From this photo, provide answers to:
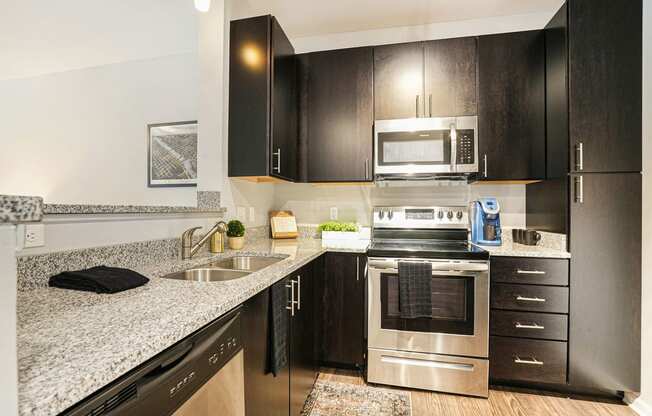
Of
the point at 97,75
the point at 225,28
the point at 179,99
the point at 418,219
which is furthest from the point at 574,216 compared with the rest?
the point at 97,75

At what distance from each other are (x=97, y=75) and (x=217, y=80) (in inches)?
63.9

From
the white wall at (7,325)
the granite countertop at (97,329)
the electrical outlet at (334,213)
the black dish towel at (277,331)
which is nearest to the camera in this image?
the white wall at (7,325)

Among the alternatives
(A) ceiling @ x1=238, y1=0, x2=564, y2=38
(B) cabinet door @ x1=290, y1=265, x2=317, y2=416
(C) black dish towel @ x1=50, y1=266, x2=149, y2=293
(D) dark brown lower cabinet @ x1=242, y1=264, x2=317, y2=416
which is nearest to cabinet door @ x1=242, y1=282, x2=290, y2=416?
(D) dark brown lower cabinet @ x1=242, y1=264, x2=317, y2=416

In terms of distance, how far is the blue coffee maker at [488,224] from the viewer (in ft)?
7.38

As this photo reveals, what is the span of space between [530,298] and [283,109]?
2115 millimetres

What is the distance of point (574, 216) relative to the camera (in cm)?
183

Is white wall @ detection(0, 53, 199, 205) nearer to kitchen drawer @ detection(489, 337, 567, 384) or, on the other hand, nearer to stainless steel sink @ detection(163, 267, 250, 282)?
stainless steel sink @ detection(163, 267, 250, 282)

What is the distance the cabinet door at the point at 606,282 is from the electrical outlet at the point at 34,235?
2.62 m

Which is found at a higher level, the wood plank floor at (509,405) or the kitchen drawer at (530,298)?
the kitchen drawer at (530,298)

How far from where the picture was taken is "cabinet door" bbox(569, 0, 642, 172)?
1.80 metres

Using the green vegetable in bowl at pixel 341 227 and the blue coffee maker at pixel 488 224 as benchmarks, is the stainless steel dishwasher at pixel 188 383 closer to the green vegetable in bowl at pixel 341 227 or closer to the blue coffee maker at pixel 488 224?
the green vegetable in bowl at pixel 341 227

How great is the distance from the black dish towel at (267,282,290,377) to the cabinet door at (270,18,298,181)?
1003 millimetres

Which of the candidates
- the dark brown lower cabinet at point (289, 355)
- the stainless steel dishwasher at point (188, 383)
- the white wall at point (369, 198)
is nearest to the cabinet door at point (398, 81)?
the white wall at point (369, 198)

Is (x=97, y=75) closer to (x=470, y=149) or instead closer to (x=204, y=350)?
(x=204, y=350)
